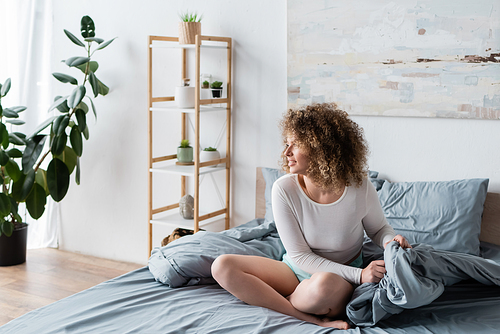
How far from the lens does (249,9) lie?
2.99m

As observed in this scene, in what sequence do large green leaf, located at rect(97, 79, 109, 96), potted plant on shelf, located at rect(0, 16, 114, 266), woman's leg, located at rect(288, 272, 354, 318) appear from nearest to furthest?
woman's leg, located at rect(288, 272, 354, 318) < potted plant on shelf, located at rect(0, 16, 114, 266) < large green leaf, located at rect(97, 79, 109, 96)

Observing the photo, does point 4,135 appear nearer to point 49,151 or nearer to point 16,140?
point 16,140

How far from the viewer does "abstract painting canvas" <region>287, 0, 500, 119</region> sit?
2.40 m

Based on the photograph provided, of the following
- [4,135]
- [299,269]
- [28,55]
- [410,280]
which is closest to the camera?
[410,280]

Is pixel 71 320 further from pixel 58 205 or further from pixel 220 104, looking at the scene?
pixel 58 205

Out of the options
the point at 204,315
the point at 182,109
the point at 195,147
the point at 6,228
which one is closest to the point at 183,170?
the point at 195,147

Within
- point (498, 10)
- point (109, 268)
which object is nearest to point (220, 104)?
point (109, 268)

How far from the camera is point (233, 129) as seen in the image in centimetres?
315

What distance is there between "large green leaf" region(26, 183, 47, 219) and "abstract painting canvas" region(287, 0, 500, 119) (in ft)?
5.54

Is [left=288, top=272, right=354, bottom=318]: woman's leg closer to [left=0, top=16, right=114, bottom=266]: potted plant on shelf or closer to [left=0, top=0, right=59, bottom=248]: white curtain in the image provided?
[left=0, top=16, right=114, bottom=266]: potted plant on shelf

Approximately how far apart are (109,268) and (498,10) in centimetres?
281

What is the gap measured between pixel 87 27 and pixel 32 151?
2.87 feet

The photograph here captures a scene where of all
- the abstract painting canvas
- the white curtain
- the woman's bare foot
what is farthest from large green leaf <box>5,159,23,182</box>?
the woman's bare foot

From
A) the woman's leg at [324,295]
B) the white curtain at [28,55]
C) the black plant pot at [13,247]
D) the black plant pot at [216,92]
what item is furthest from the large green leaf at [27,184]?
the woman's leg at [324,295]
